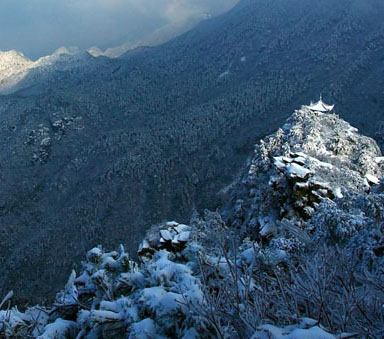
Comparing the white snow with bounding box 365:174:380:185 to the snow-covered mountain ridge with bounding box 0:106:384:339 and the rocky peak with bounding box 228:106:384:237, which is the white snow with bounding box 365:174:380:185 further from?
the snow-covered mountain ridge with bounding box 0:106:384:339

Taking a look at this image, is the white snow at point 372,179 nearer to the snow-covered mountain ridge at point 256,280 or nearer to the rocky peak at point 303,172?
the rocky peak at point 303,172

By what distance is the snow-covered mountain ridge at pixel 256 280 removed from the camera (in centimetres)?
723

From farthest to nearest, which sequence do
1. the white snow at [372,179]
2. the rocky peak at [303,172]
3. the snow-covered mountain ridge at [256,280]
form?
the white snow at [372,179]
the rocky peak at [303,172]
the snow-covered mountain ridge at [256,280]

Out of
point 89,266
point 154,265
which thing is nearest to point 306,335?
point 154,265

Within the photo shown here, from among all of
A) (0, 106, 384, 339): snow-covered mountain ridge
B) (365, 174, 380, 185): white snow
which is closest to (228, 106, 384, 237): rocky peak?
(365, 174, 380, 185): white snow

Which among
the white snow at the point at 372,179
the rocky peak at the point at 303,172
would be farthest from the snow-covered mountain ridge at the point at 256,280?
the white snow at the point at 372,179

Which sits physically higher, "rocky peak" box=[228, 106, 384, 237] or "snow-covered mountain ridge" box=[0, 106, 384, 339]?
"snow-covered mountain ridge" box=[0, 106, 384, 339]

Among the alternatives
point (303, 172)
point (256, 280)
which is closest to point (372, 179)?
point (303, 172)

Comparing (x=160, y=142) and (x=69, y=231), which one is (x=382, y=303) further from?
(x=160, y=142)

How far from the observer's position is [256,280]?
10672 mm

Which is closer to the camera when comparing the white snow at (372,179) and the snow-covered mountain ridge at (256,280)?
the snow-covered mountain ridge at (256,280)

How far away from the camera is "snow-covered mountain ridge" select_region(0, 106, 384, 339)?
23.7ft

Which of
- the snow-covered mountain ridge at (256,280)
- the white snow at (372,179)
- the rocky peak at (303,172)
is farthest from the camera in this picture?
the white snow at (372,179)

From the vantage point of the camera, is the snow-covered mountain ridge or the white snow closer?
the snow-covered mountain ridge
